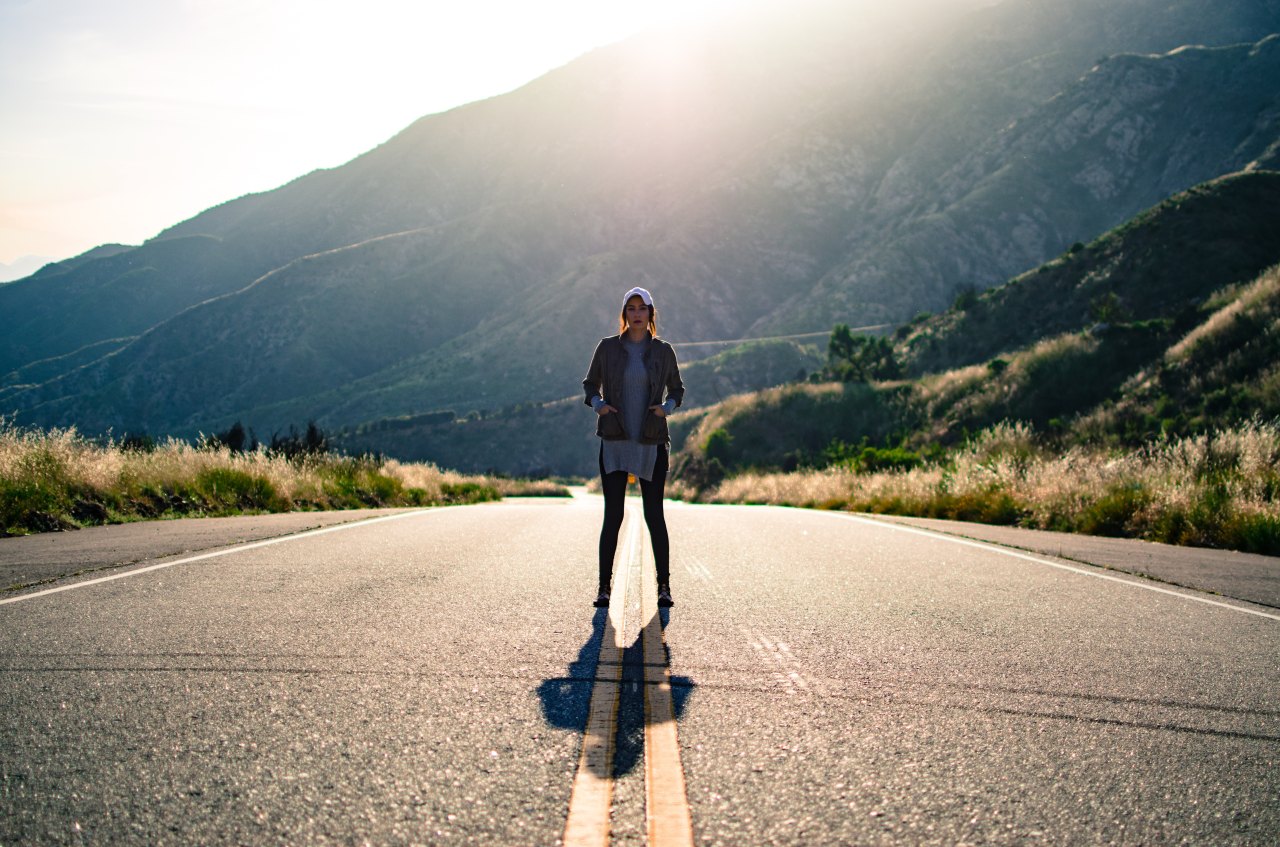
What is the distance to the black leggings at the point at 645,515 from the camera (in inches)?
238

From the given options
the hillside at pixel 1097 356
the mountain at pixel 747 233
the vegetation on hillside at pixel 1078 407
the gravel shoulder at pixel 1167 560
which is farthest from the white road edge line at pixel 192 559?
the mountain at pixel 747 233

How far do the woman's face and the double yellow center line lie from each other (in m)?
2.33

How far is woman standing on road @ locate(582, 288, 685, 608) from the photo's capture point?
6168 millimetres

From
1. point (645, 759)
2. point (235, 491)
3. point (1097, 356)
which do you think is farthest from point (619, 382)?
point (1097, 356)

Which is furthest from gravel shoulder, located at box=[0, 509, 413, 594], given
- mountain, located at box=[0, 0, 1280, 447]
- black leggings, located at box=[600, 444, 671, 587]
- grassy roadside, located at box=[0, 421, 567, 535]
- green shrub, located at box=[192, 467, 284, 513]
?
mountain, located at box=[0, 0, 1280, 447]

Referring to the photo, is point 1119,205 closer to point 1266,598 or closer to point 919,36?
point 919,36

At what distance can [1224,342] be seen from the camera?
1368 inches

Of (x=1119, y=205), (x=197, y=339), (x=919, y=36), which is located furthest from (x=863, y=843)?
(x=919, y=36)

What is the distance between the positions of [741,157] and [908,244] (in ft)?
181

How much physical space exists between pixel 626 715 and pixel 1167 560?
731 cm

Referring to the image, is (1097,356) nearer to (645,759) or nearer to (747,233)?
(645,759)

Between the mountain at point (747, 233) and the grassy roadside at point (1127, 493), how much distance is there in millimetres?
82512

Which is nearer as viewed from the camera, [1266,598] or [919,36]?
[1266,598]

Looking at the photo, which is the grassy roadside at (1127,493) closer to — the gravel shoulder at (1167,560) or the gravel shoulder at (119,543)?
the gravel shoulder at (1167,560)
